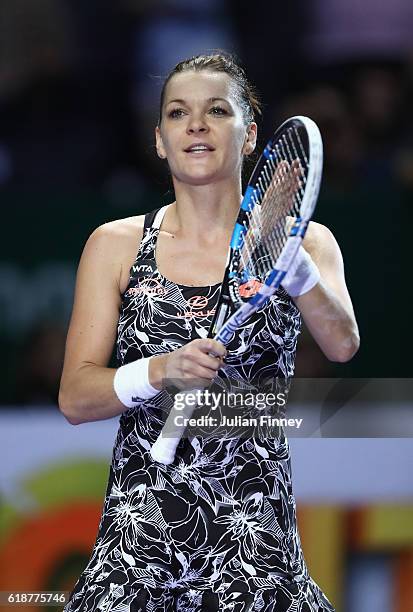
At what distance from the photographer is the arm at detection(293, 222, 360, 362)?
2.36 m

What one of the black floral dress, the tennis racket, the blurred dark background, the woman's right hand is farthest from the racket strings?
the blurred dark background

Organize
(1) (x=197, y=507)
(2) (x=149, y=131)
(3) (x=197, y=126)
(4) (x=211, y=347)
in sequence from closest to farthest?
(4) (x=211, y=347) → (1) (x=197, y=507) → (3) (x=197, y=126) → (2) (x=149, y=131)

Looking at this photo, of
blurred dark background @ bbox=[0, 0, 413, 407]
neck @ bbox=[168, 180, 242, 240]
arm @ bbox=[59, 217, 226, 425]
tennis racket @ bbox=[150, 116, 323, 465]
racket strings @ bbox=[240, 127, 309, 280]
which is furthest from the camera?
blurred dark background @ bbox=[0, 0, 413, 407]

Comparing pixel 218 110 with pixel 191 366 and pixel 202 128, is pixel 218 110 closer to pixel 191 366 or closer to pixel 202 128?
pixel 202 128

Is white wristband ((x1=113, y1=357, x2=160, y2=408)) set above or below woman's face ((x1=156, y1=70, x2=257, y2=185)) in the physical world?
below

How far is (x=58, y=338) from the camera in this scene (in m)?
4.00

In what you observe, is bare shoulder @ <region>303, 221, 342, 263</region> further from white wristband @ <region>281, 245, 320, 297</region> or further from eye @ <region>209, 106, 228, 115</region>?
eye @ <region>209, 106, 228, 115</region>

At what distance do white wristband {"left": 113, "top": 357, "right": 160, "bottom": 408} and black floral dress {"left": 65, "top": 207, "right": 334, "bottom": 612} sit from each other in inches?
1.4

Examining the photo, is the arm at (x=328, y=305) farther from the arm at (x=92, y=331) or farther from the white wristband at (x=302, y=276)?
the arm at (x=92, y=331)

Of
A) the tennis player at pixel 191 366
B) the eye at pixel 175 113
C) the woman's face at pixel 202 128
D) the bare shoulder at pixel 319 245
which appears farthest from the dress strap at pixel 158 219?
the bare shoulder at pixel 319 245

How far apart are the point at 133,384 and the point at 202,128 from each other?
58cm

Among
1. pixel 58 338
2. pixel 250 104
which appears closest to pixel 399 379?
pixel 58 338

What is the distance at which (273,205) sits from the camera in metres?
2.37

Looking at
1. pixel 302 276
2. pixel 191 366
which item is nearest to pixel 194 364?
pixel 191 366
